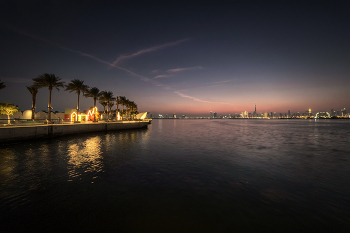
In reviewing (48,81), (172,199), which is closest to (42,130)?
(48,81)

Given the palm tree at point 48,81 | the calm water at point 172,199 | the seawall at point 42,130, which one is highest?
the palm tree at point 48,81

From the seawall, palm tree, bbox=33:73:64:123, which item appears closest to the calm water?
the seawall

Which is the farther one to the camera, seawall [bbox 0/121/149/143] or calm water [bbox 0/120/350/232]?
seawall [bbox 0/121/149/143]

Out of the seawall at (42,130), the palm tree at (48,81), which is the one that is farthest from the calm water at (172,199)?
the palm tree at (48,81)

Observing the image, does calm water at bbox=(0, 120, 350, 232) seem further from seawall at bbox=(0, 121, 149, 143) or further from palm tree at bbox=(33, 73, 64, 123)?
palm tree at bbox=(33, 73, 64, 123)

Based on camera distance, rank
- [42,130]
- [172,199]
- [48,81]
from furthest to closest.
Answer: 1. [48,81]
2. [42,130]
3. [172,199]

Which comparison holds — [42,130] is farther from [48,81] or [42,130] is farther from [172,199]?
[172,199]

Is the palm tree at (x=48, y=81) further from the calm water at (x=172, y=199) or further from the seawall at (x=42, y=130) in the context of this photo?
the calm water at (x=172, y=199)

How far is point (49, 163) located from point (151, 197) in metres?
11.8

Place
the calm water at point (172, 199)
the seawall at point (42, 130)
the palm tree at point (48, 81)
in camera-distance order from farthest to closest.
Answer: the palm tree at point (48, 81) → the seawall at point (42, 130) → the calm water at point (172, 199)

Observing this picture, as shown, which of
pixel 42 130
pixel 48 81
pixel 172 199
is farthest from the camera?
pixel 48 81

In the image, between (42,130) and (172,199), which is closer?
(172,199)

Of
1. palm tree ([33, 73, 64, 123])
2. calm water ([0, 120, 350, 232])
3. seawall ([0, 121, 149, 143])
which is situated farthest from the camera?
palm tree ([33, 73, 64, 123])

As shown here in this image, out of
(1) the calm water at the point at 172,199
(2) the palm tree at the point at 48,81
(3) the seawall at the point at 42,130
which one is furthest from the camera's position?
(2) the palm tree at the point at 48,81
